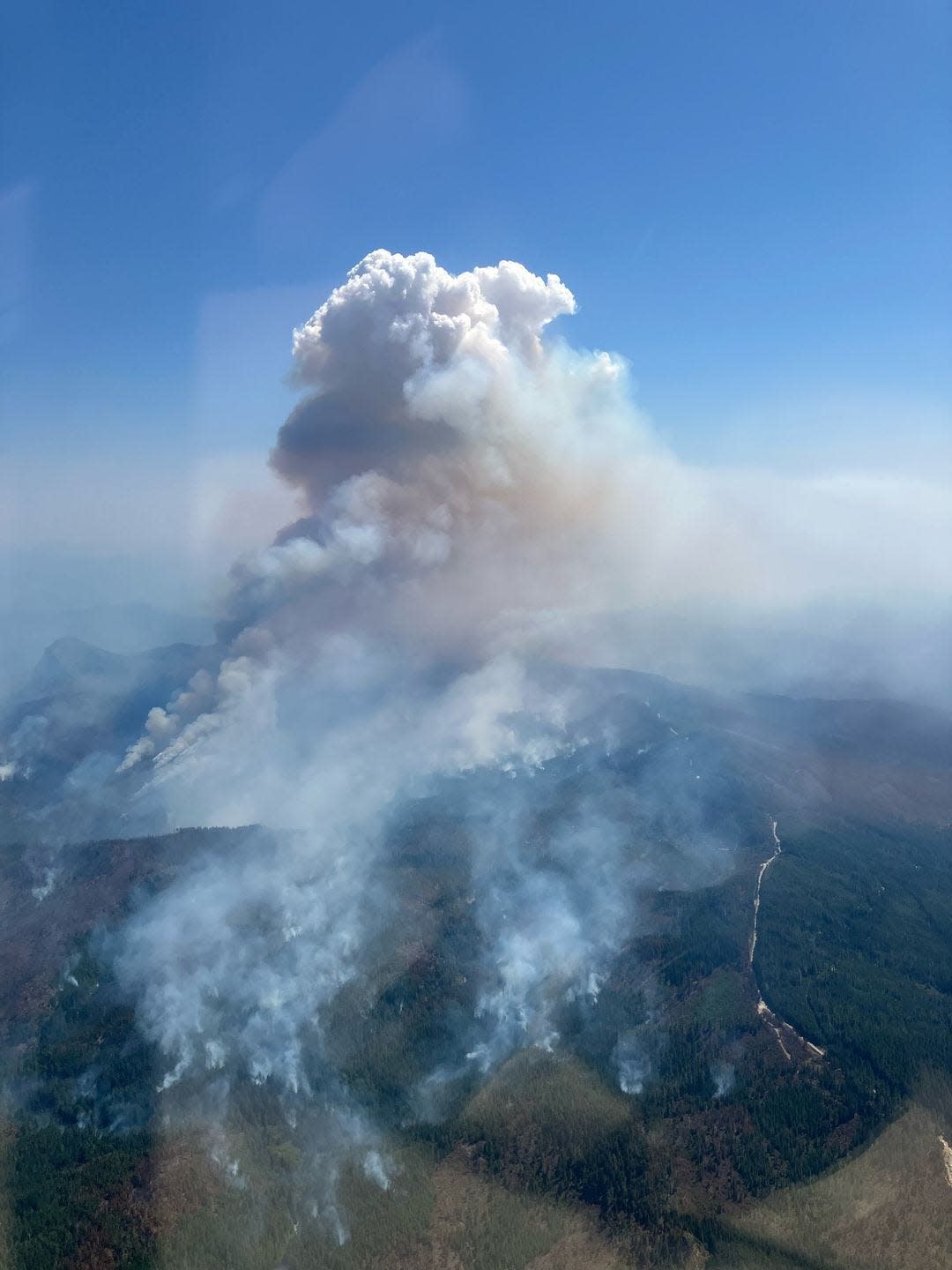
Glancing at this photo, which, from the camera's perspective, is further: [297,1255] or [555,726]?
[555,726]

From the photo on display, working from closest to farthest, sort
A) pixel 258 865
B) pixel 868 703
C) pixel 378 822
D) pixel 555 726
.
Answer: pixel 258 865 < pixel 378 822 < pixel 555 726 < pixel 868 703

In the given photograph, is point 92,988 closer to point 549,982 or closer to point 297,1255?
point 297,1255

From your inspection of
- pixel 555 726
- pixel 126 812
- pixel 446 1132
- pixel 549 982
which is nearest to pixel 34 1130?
pixel 446 1132

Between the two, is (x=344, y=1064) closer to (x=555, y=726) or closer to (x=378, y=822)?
(x=378, y=822)

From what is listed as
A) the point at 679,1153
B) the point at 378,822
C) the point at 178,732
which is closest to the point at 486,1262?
the point at 679,1153

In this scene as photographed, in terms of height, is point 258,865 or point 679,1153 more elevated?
point 258,865

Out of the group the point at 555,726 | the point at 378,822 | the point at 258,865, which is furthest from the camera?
the point at 555,726
